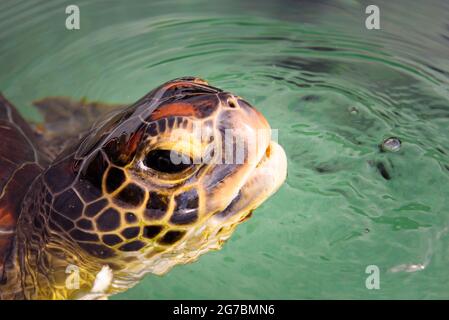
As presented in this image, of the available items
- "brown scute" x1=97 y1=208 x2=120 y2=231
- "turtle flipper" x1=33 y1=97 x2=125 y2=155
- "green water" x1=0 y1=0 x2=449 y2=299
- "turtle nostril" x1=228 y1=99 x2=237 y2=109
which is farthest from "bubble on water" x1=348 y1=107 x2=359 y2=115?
"brown scute" x1=97 y1=208 x2=120 y2=231

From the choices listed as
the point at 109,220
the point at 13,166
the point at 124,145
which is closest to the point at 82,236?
the point at 109,220

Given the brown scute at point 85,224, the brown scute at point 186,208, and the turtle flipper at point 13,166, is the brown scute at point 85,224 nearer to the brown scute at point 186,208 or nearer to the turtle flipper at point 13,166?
the brown scute at point 186,208

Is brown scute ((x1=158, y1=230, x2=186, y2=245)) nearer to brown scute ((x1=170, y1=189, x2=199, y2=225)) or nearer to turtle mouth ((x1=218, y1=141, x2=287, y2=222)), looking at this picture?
brown scute ((x1=170, y1=189, x2=199, y2=225))
